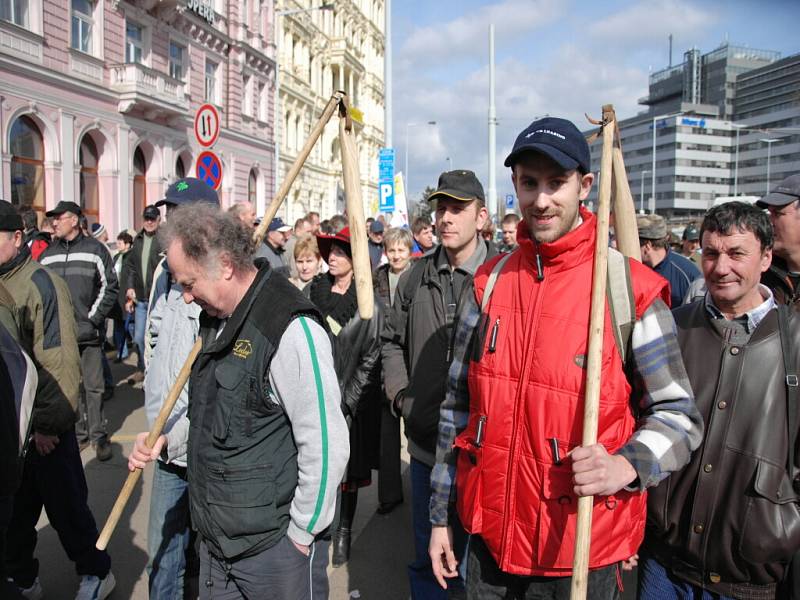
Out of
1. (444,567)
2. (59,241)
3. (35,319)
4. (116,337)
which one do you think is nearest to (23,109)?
(116,337)

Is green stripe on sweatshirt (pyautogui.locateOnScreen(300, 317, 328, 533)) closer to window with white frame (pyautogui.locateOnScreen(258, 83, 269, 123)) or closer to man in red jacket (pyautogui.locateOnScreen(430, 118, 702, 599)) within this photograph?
man in red jacket (pyautogui.locateOnScreen(430, 118, 702, 599))

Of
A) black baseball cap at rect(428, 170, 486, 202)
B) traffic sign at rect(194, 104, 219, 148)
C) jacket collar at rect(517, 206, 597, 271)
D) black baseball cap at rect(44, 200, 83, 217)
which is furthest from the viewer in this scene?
traffic sign at rect(194, 104, 219, 148)

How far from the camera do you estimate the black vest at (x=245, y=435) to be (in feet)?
7.11

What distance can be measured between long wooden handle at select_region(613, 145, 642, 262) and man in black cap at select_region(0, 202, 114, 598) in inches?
112

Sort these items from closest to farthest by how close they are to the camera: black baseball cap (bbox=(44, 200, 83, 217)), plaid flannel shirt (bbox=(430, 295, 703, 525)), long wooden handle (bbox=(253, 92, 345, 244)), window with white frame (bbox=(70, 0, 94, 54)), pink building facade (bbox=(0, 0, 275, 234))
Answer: plaid flannel shirt (bbox=(430, 295, 703, 525))
long wooden handle (bbox=(253, 92, 345, 244))
black baseball cap (bbox=(44, 200, 83, 217))
pink building facade (bbox=(0, 0, 275, 234))
window with white frame (bbox=(70, 0, 94, 54))

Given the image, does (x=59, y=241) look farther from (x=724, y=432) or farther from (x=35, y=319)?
(x=724, y=432)

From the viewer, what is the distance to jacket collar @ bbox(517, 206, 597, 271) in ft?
6.41

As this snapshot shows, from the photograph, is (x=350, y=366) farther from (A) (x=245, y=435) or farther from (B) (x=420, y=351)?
(A) (x=245, y=435)

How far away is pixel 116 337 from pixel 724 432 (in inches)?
357

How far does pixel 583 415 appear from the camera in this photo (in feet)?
5.89

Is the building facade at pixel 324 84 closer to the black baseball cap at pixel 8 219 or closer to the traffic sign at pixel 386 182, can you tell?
the traffic sign at pixel 386 182

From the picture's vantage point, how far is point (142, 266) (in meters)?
8.09

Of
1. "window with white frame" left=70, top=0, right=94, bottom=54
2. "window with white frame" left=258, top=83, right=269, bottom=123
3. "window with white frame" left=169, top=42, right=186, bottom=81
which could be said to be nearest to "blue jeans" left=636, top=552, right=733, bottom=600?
"window with white frame" left=70, top=0, right=94, bottom=54

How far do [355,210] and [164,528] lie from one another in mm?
1738
